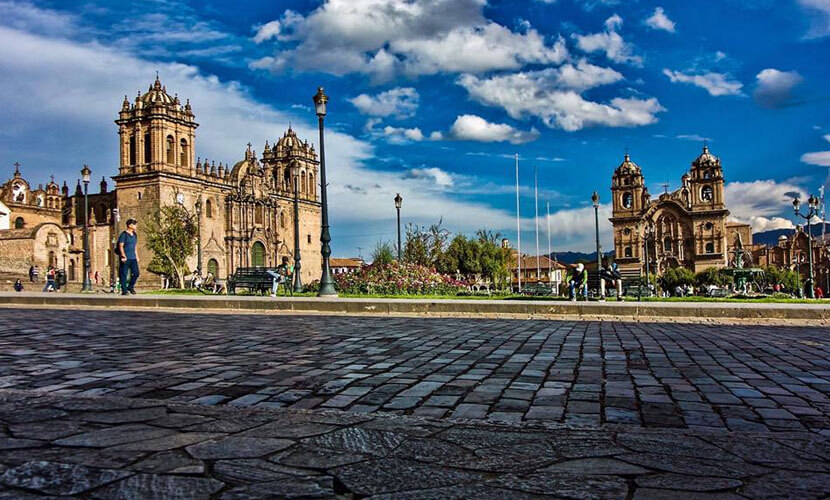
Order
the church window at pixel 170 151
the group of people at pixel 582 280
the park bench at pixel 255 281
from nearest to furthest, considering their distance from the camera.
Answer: the group of people at pixel 582 280 → the park bench at pixel 255 281 → the church window at pixel 170 151

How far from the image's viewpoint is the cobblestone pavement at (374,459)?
233cm

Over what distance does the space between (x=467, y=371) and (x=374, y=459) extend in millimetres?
2618

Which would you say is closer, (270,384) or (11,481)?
(11,481)

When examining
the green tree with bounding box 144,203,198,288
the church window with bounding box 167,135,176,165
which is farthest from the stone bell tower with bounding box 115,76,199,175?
the green tree with bounding box 144,203,198,288

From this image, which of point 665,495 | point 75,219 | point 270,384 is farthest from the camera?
point 75,219

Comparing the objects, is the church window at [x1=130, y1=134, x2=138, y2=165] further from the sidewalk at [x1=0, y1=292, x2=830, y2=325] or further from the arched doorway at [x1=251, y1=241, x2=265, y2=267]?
the sidewalk at [x1=0, y1=292, x2=830, y2=325]

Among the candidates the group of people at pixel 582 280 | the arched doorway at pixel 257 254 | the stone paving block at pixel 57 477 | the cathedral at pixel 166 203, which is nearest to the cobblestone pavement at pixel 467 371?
the stone paving block at pixel 57 477

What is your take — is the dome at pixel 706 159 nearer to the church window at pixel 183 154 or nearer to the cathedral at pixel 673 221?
the cathedral at pixel 673 221

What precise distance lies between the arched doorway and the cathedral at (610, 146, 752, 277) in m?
50.9

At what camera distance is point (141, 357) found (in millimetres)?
6156

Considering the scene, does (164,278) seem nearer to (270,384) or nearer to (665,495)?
(270,384)

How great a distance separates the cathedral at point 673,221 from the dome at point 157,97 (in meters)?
62.7

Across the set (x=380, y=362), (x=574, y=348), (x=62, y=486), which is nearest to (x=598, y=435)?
Result: (x=62, y=486)

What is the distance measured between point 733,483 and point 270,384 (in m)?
3.21
